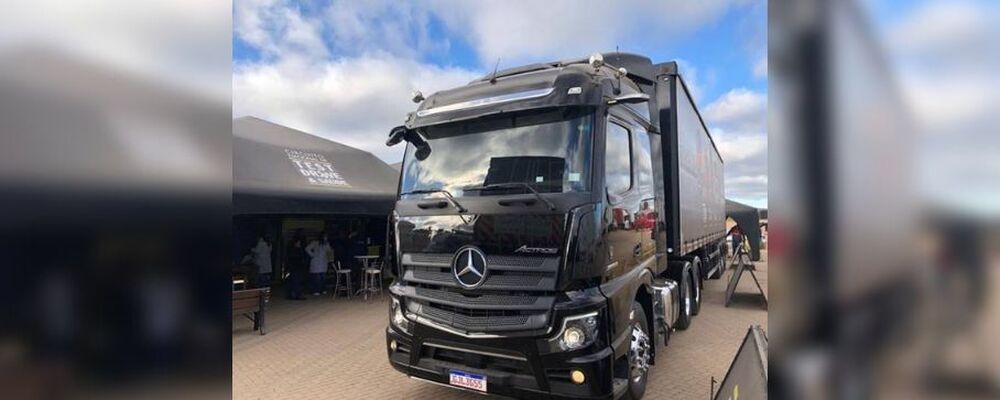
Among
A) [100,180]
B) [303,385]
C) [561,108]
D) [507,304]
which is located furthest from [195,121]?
[303,385]

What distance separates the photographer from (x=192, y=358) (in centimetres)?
106

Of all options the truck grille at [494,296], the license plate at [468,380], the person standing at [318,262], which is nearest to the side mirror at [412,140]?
the truck grille at [494,296]

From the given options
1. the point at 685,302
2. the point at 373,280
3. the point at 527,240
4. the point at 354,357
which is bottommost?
the point at 354,357

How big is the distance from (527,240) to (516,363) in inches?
36.4

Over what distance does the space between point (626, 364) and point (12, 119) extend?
385 cm

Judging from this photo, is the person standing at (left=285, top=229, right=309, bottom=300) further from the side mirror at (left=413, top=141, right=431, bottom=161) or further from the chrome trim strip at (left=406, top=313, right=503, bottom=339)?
the chrome trim strip at (left=406, top=313, right=503, bottom=339)

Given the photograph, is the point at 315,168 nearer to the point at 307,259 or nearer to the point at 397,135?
the point at 307,259

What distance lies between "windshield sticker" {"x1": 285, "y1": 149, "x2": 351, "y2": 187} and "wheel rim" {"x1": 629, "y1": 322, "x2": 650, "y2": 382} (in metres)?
7.95

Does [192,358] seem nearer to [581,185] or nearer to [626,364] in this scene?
[581,185]

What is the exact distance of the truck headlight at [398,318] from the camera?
13.9ft

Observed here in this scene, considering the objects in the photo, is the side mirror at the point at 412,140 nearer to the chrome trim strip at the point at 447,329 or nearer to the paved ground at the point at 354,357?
the chrome trim strip at the point at 447,329

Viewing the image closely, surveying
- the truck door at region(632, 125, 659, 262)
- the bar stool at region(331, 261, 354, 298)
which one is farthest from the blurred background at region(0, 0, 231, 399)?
the bar stool at region(331, 261, 354, 298)

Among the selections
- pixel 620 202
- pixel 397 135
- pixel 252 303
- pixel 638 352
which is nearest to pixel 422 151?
pixel 397 135

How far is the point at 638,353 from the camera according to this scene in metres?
4.26
